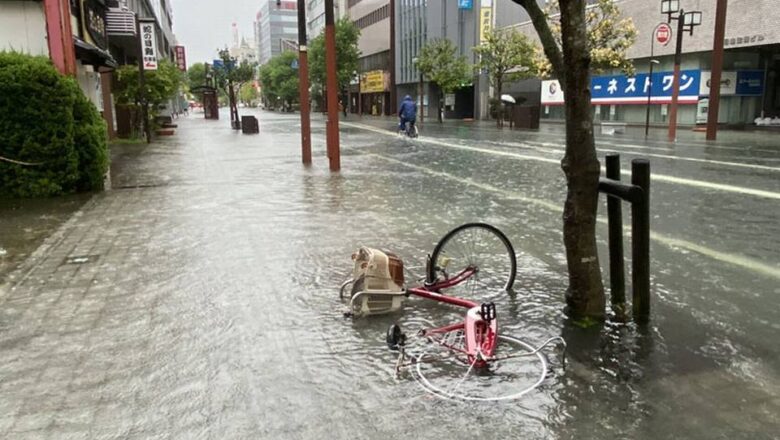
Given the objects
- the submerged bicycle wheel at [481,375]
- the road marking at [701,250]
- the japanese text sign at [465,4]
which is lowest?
the submerged bicycle wheel at [481,375]

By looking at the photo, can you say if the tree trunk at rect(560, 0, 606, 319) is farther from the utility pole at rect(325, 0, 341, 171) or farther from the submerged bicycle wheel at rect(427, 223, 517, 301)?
the utility pole at rect(325, 0, 341, 171)

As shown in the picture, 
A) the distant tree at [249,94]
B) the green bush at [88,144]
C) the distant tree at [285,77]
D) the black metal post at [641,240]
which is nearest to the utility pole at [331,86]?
the green bush at [88,144]

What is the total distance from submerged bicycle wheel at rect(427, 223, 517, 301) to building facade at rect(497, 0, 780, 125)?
2542 cm

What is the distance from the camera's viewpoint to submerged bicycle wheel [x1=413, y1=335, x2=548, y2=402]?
384cm

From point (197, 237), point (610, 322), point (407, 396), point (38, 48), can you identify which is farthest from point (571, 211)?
point (38, 48)

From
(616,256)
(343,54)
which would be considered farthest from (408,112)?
(343,54)

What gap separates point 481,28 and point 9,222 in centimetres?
4379

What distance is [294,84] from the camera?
8900 centimetres

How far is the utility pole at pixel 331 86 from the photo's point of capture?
14.2m

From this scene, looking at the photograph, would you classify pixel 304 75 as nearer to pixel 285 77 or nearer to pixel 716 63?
pixel 716 63

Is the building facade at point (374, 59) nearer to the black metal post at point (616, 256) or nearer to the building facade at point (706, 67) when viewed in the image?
the building facade at point (706, 67)

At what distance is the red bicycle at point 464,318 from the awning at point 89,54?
12308 millimetres

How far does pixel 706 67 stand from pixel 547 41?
31295 mm

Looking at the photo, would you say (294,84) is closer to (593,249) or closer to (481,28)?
(481,28)
